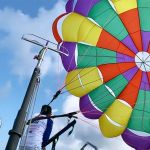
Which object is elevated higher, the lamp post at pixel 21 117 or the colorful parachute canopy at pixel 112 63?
the colorful parachute canopy at pixel 112 63

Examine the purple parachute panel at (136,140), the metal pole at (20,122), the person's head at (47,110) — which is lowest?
the metal pole at (20,122)

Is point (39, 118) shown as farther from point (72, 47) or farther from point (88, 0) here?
point (88, 0)

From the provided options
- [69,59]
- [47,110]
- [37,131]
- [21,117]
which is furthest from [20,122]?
[69,59]

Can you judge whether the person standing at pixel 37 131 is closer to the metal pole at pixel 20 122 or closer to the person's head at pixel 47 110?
the person's head at pixel 47 110

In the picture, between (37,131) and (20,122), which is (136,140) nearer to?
(37,131)

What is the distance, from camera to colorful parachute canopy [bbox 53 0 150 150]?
11.3 m

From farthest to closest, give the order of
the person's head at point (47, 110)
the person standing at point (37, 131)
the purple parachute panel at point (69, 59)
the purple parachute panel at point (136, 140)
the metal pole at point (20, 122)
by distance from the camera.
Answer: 1. the purple parachute panel at point (136, 140)
2. the purple parachute panel at point (69, 59)
3. the person's head at point (47, 110)
4. the person standing at point (37, 131)
5. the metal pole at point (20, 122)

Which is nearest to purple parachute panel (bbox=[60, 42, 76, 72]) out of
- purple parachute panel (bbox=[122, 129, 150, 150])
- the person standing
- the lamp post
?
purple parachute panel (bbox=[122, 129, 150, 150])

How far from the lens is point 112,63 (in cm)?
1184

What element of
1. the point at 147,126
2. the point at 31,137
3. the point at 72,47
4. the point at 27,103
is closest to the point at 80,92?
the point at 72,47

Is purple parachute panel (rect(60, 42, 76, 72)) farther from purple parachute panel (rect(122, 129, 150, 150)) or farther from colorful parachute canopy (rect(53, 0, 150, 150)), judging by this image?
purple parachute panel (rect(122, 129, 150, 150))

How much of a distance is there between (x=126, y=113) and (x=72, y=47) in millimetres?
2846

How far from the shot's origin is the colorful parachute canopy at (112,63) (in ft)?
36.9

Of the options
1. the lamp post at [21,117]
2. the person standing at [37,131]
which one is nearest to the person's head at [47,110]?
the person standing at [37,131]
